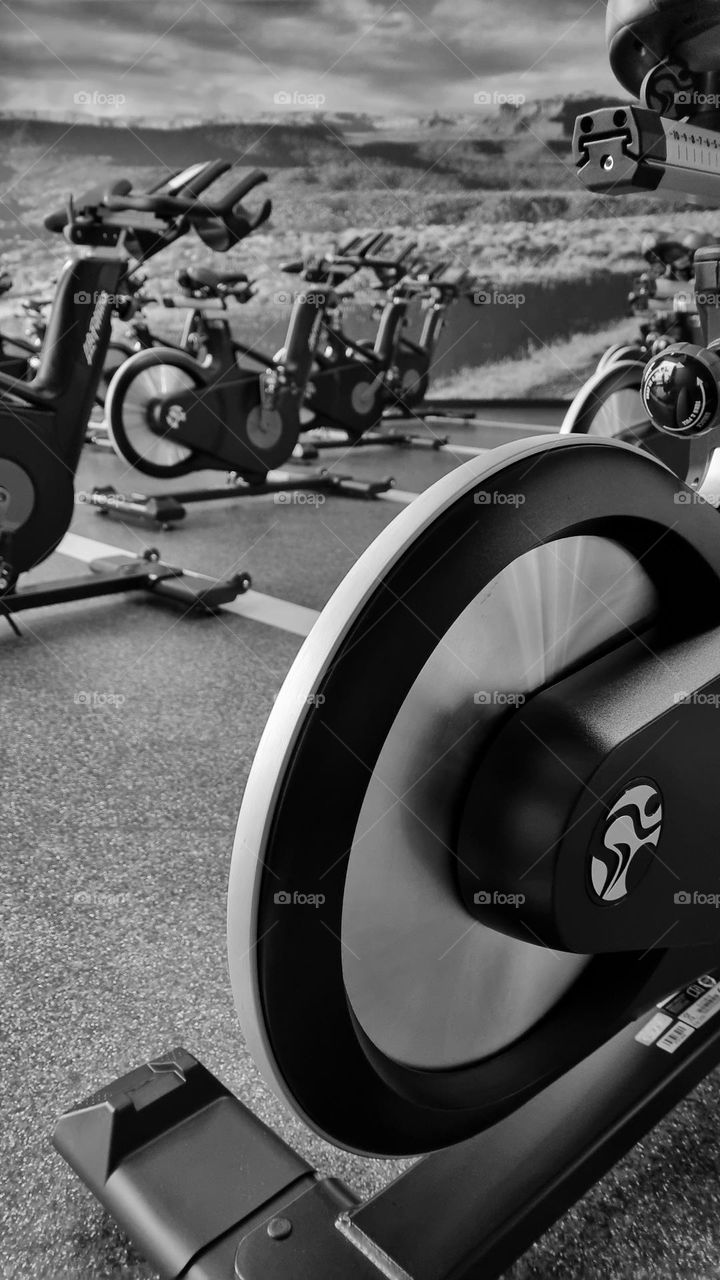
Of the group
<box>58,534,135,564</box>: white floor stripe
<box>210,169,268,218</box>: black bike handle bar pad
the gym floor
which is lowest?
the gym floor

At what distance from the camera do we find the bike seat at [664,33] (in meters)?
0.96

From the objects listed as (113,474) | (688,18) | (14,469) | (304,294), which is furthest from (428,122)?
(688,18)

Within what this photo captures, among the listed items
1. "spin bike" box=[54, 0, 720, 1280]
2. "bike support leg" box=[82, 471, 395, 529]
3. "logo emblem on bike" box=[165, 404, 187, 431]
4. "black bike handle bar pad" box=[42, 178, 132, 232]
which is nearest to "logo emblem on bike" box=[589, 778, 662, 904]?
"spin bike" box=[54, 0, 720, 1280]

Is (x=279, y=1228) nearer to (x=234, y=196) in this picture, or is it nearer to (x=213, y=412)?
(x=234, y=196)

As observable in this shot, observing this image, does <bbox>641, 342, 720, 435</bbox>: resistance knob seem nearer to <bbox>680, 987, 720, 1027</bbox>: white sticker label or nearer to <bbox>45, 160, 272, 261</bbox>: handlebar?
<bbox>680, 987, 720, 1027</bbox>: white sticker label

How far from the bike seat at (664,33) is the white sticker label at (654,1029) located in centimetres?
107

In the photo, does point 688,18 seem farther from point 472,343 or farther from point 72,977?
point 472,343

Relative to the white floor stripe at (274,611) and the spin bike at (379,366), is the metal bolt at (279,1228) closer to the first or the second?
the white floor stripe at (274,611)

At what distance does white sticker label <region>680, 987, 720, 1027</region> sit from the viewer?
41.7 inches

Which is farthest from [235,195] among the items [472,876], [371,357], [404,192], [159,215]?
[404,192]

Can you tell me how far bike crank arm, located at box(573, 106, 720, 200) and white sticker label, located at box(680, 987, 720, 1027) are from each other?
0.90 meters

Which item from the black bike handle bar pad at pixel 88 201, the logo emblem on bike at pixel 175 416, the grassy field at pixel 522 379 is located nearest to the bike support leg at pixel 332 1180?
the black bike handle bar pad at pixel 88 201

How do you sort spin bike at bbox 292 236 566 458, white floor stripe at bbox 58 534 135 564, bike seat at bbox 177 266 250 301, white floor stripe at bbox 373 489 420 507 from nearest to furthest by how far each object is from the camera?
white floor stripe at bbox 58 534 135 564
bike seat at bbox 177 266 250 301
white floor stripe at bbox 373 489 420 507
spin bike at bbox 292 236 566 458

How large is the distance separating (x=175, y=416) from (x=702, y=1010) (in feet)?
12.2
